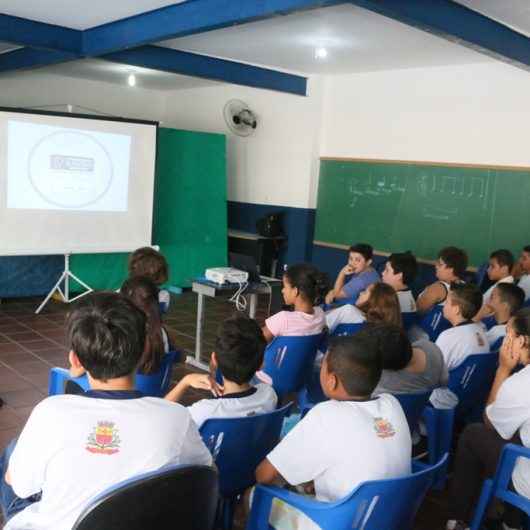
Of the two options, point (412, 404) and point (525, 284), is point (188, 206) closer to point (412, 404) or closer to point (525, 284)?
point (525, 284)

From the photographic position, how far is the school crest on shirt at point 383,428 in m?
1.73

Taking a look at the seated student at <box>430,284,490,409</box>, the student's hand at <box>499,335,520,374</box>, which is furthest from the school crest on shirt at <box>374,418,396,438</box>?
the seated student at <box>430,284,490,409</box>

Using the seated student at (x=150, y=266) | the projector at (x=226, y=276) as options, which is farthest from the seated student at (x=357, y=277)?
the seated student at (x=150, y=266)

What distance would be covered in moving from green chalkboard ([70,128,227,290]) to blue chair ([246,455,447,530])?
19.7ft

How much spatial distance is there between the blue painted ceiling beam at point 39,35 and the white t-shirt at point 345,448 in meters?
4.87

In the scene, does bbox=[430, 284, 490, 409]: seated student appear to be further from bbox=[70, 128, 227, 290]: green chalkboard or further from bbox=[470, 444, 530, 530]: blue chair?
bbox=[70, 128, 227, 290]: green chalkboard

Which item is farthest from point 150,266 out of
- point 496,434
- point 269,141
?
point 269,141

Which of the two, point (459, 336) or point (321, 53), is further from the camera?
point (321, 53)

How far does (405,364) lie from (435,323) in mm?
1734

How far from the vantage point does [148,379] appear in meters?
2.85

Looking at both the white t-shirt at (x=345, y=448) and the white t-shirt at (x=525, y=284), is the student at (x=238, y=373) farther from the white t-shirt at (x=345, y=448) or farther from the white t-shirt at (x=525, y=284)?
the white t-shirt at (x=525, y=284)

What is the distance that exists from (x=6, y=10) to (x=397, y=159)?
4084 mm

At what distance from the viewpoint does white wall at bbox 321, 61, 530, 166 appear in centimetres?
597

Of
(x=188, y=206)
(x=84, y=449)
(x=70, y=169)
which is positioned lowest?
(x=84, y=449)
